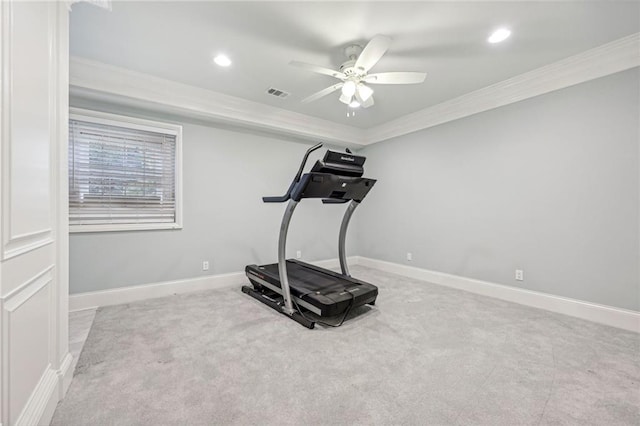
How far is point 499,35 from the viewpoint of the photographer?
7.42ft

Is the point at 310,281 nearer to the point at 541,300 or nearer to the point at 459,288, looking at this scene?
the point at 459,288

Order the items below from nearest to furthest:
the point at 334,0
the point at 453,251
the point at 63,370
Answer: the point at 63,370
the point at 334,0
the point at 453,251

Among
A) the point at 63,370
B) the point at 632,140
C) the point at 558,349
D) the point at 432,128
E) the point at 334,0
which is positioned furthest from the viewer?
the point at 432,128

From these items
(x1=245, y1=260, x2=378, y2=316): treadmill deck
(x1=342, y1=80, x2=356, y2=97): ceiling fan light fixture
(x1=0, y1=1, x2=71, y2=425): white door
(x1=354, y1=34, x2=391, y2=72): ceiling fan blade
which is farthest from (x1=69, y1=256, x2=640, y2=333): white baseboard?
(x1=354, y1=34, x2=391, y2=72): ceiling fan blade

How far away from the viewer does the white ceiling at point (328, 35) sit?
1.97 metres

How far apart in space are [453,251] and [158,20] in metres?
4.07

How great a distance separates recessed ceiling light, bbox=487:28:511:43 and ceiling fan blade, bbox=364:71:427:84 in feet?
2.10

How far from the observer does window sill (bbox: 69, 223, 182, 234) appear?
2854 millimetres

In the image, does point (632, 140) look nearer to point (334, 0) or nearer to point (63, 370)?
point (334, 0)

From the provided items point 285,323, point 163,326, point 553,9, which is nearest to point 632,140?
point 553,9

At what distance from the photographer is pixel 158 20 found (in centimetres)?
209

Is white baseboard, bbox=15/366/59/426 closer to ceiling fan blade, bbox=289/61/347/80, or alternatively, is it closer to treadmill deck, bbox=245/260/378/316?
treadmill deck, bbox=245/260/378/316

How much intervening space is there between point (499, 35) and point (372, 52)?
1.14 m

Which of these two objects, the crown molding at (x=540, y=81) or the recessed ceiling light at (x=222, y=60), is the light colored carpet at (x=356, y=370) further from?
the recessed ceiling light at (x=222, y=60)
